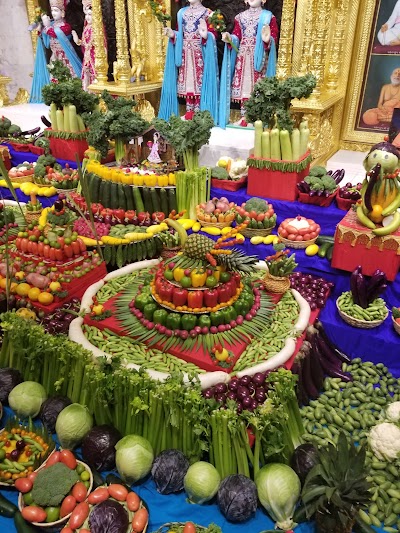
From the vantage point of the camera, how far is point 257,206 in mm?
4801

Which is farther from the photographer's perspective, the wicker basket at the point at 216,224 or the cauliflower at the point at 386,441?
the wicker basket at the point at 216,224

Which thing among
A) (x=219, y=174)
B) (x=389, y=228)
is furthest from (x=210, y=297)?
(x=219, y=174)

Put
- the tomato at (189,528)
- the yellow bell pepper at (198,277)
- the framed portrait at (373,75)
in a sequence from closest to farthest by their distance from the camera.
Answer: the tomato at (189,528) → the yellow bell pepper at (198,277) → the framed portrait at (373,75)

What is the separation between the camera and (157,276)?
358 cm

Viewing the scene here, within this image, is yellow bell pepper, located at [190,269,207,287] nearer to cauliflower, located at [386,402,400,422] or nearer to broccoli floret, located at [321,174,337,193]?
cauliflower, located at [386,402,400,422]

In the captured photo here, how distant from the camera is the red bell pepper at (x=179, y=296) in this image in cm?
334

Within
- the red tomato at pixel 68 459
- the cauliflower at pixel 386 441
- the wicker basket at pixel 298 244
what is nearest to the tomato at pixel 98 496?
the red tomato at pixel 68 459

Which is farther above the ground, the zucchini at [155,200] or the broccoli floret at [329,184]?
the broccoli floret at [329,184]

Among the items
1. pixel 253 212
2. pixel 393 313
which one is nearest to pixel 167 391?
pixel 393 313

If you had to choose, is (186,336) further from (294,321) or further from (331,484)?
(331,484)

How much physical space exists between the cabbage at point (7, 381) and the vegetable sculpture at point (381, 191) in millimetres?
3041

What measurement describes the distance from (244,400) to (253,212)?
7.86ft

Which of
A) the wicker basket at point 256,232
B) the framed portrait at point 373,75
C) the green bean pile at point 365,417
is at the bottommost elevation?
the green bean pile at point 365,417

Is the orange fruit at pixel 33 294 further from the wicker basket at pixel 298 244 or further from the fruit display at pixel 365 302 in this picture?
the fruit display at pixel 365 302
